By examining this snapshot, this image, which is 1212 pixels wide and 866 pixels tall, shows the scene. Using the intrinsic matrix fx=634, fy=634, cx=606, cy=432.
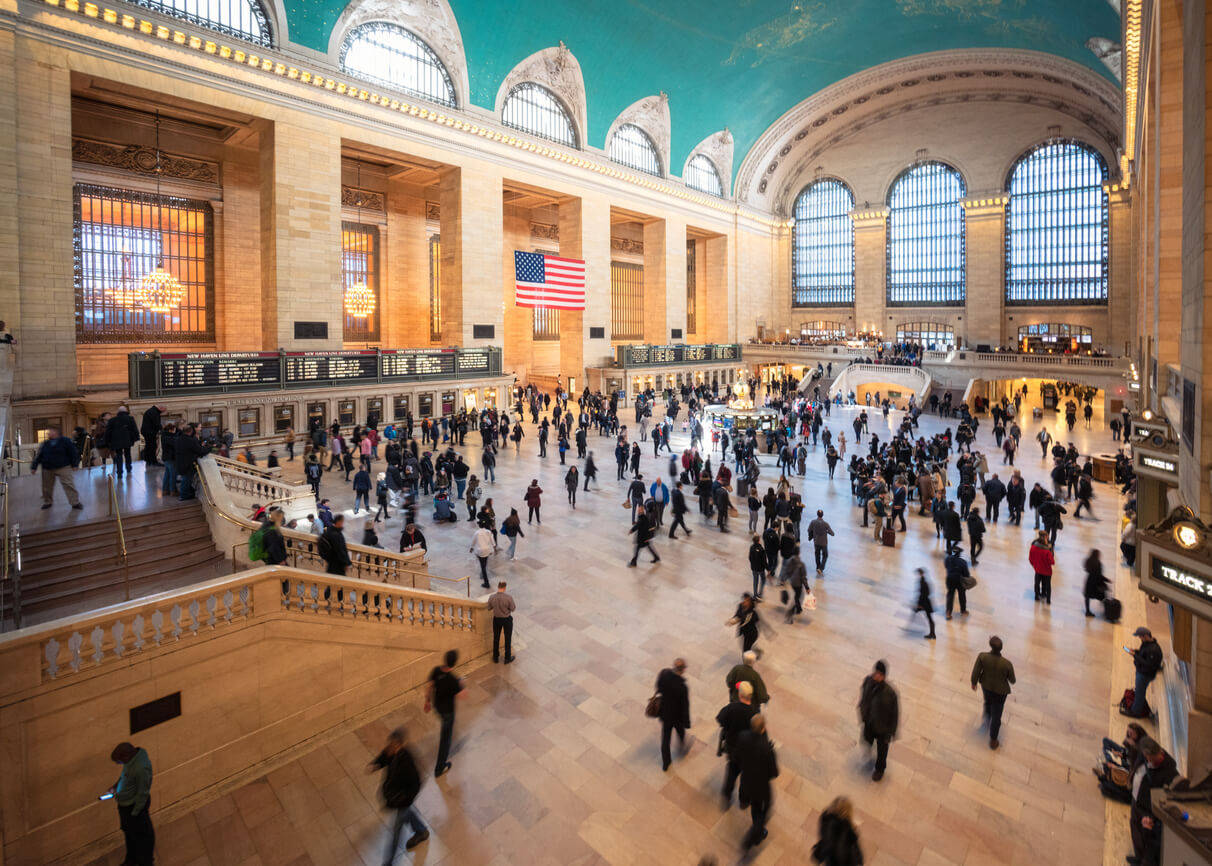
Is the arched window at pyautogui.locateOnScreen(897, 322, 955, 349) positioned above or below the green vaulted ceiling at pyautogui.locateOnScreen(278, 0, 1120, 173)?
below

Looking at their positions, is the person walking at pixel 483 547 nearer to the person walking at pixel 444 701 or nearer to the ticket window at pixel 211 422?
the person walking at pixel 444 701

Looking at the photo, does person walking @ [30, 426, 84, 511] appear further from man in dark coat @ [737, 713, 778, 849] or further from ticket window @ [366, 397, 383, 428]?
ticket window @ [366, 397, 383, 428]

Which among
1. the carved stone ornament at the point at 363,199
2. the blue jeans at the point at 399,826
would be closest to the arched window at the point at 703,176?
the carved stone ornament at the point at 363,199

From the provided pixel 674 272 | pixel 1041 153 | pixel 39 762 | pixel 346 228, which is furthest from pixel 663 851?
pixel 1041 153

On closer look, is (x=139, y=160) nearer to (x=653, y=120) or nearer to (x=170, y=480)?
(x=170, y=480)

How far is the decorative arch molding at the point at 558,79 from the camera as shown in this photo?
80.9 ft

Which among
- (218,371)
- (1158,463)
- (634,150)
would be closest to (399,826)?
(1158,463)

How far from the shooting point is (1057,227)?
34.2 m

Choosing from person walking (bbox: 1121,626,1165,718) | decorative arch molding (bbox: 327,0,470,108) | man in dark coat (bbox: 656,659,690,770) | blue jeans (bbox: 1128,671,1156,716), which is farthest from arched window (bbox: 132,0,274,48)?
blue jeans (bbox: 1128,671,1156,716)

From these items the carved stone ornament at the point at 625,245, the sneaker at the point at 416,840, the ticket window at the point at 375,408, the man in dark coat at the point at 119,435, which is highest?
the carved stone ornament at the point at 625,245

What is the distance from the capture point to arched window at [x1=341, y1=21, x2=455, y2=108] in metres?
20.4

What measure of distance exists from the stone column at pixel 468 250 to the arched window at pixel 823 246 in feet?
84.4

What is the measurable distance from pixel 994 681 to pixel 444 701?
15.1 ft

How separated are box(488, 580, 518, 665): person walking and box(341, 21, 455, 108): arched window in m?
19.7
